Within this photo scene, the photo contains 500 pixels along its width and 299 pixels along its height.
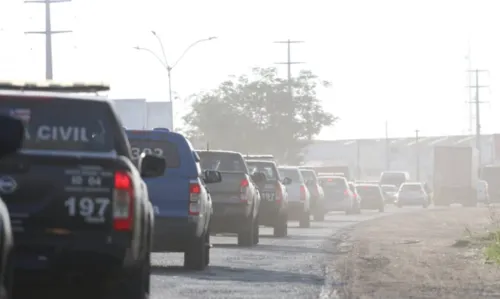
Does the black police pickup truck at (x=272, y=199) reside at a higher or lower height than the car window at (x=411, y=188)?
higher

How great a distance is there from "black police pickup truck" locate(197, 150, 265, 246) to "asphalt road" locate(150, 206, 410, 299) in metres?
0.41

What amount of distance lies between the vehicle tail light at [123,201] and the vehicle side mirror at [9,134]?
11.9 feet

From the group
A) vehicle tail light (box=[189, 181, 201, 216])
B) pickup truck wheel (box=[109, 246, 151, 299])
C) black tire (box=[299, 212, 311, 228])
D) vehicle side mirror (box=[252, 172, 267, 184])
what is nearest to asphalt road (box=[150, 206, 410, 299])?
vehicle tail light (box=[189, 181, 201, 216])

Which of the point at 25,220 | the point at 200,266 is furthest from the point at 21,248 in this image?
the point at 200,266

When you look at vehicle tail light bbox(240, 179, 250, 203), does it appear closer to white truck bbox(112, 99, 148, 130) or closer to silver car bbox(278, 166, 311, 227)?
silver car bbox(278, 166, 311, 227)

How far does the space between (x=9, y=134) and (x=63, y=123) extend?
4388 millimetres

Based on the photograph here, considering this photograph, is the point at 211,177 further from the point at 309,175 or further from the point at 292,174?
the point at 309,175

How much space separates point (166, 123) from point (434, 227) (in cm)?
7115

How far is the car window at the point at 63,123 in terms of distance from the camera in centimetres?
1170

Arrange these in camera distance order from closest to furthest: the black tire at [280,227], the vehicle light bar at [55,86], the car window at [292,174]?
the vehicle light bar at [55,86] < the black tire at [280,227] < the car window at [292,174]

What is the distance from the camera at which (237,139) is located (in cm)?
10975

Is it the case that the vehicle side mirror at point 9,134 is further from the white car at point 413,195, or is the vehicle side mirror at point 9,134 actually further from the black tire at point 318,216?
the white car at point 413,195

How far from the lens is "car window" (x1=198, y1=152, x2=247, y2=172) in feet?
92.4

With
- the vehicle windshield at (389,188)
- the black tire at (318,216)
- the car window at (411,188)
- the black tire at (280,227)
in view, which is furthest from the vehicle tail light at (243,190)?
the vehicle windshield at (389,188)
